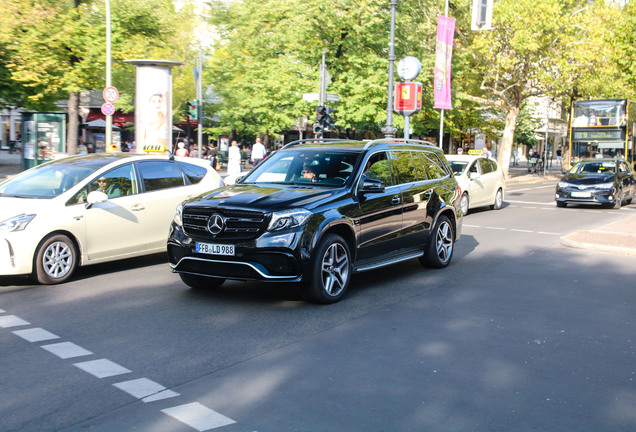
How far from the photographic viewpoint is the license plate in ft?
22.5

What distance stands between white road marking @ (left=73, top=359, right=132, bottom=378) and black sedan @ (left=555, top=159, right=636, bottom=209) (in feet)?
61.1

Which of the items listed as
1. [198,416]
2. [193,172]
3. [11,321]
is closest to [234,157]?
[193,172]

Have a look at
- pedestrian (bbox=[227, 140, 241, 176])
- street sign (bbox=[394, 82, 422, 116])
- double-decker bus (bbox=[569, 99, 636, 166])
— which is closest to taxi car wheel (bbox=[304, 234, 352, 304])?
street sign (bbox=[394, 82, 422, 116])

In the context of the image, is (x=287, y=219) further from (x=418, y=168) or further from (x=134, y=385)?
→ (x=418, y=168)

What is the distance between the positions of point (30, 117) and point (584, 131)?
2291 centimetres

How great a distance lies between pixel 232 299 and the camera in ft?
24.4

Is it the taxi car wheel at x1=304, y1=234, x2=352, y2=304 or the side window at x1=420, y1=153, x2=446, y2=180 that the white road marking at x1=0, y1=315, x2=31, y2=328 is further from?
the side window at x1=420, y1=153, x2=446, y2=180

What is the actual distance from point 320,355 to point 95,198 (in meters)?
4.25

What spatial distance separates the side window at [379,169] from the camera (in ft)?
26.6

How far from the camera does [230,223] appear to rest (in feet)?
22.7

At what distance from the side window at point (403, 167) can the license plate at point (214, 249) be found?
8.95ft

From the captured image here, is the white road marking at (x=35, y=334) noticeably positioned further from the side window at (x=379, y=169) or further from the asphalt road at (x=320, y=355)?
the side window at (x=379, y=169)

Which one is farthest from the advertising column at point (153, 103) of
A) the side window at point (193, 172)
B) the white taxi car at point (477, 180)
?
the side window at point (193, 172)

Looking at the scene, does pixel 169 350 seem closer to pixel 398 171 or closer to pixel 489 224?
pixel 398 171
